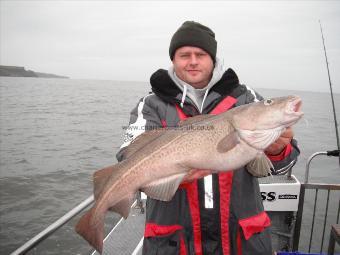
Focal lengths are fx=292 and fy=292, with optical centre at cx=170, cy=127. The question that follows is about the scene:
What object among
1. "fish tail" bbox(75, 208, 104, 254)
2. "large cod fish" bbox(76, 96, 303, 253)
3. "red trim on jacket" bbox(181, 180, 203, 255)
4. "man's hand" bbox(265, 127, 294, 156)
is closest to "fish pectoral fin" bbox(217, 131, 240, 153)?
"large cod fish" bbox(76, 96, 303, 253)

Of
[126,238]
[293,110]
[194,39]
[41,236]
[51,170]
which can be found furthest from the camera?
[51,170]

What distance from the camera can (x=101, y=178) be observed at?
2801mm

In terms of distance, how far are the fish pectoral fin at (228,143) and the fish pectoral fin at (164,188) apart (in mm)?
426

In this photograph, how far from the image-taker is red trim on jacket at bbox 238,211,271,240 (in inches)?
107

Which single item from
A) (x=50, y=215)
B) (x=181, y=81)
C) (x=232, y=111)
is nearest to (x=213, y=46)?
(x=181, y=81)

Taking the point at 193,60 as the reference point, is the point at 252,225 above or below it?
below

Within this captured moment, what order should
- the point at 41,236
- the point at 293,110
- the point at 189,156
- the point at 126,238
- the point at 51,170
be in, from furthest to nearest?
the point at 51,170 → the point at 126,238 → the point at 41,236 → the point at 189,156 → the point at 293,110

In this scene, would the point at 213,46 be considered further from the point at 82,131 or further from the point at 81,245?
the point at 82,131

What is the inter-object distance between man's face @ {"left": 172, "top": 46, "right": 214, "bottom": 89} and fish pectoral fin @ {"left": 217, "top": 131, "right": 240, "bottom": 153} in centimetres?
83

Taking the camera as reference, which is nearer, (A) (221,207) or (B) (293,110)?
(B) (293,110)

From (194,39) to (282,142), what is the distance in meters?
1.48

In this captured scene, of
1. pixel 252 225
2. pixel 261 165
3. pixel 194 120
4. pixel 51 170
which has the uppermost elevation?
pixel 194 120

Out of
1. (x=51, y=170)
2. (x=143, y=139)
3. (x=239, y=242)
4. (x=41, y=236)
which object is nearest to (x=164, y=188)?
(x=143, y=139)

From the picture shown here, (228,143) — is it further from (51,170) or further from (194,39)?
(51,170)
